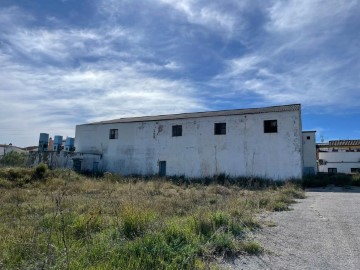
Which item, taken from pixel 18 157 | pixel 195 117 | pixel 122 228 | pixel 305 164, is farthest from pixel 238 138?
pixel 18 157

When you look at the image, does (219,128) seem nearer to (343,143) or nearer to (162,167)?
(162,167)

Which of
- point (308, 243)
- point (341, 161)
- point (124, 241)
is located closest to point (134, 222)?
point (124, 241)

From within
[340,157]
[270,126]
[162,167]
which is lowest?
[162,167]

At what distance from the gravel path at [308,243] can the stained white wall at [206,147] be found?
13134 millimetres

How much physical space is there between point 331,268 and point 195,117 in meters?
21.7

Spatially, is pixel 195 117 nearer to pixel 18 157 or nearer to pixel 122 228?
pixel 18 157

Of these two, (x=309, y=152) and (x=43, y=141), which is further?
(x=43, y=141)

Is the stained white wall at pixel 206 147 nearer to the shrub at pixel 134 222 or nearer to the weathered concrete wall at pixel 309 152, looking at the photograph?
the weathered concrete wall at pixel 309 152

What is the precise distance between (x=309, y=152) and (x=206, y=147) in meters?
9.41

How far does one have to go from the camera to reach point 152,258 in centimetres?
390

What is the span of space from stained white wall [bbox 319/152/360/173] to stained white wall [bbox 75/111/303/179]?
17891mm

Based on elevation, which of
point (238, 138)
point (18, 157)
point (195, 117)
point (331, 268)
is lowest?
point (331, 268)

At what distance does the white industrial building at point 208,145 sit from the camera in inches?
854

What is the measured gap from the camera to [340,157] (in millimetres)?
35594
